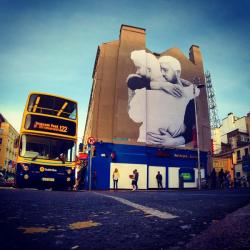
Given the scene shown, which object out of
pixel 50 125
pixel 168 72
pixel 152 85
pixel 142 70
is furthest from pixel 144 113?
pixel 50 125

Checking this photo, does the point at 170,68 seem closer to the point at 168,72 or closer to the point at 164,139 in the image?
the point at 168,72

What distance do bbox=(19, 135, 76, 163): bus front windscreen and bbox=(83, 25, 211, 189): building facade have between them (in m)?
12.1

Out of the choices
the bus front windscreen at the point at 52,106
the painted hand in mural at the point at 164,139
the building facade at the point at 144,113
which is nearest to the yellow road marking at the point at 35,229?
the bus front windscreen at the point at 52,106

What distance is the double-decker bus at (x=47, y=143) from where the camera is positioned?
1091 cm

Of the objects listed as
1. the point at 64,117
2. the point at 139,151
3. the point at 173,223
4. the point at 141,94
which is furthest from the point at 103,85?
the point at 173,223

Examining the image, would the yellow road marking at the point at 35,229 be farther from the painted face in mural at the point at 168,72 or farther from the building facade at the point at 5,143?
the building facade at the point at 5,143

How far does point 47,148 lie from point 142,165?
14.8m

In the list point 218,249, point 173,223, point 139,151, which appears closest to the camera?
point 218,249

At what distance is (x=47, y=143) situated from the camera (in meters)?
11.3

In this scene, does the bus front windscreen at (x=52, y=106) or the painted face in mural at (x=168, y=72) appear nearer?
the bus front windscreen at (x=52, y=106)

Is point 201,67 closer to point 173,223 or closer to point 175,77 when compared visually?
point 175,77

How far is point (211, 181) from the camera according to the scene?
83.7 ft

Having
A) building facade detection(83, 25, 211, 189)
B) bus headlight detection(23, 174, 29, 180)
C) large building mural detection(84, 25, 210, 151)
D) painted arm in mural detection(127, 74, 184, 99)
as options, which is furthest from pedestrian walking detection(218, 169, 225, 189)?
bus headlight detection(23, 174, 29, 180)

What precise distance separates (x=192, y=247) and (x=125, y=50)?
92.1 ft
